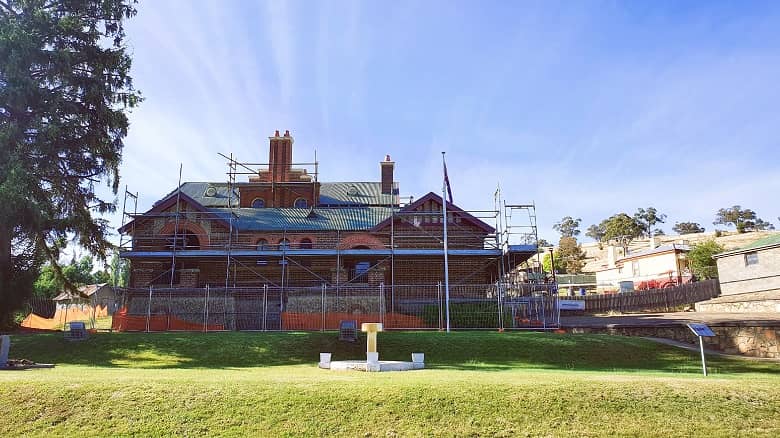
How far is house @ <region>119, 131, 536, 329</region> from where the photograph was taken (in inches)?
1050

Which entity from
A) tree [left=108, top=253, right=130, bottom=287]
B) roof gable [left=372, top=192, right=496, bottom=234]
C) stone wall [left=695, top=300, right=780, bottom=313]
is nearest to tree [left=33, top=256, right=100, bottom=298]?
tree [left=108, top=253, right=130, bottom=287]

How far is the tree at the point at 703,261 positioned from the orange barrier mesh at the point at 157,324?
3956cm

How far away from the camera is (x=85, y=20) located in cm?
2486

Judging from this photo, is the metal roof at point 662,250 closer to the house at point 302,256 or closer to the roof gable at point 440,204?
the house at point 302,256

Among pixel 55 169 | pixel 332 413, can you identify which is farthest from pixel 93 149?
pixel 332 413

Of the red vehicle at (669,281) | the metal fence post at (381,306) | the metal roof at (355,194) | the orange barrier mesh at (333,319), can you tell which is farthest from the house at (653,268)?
the metal fence post at (381,306)

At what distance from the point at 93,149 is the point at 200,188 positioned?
525 inches

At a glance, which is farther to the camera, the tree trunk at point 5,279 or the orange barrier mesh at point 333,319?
the orange barrier mesh at point 333,319

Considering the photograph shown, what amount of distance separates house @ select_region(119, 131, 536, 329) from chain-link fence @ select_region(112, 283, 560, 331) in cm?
8

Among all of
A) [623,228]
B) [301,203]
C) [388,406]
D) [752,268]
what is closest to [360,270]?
[301,203]

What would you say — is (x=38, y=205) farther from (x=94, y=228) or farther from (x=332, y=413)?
(x=332, y=413)

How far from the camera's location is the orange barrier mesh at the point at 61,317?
1264 inches

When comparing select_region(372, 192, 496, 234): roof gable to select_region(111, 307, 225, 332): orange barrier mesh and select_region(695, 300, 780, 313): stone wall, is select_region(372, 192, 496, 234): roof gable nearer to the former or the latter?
select_region(111, 307, 225, 332): orange barrier mesh

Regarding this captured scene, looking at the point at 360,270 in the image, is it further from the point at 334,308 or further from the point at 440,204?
the point at 440,204
